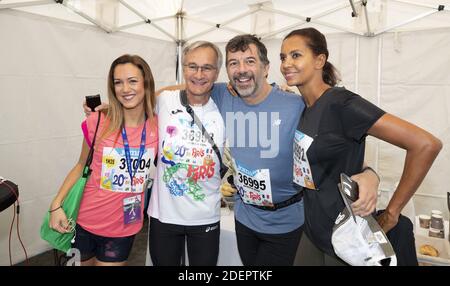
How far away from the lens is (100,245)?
147 centimetres

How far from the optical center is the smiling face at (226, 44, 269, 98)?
1.33 m

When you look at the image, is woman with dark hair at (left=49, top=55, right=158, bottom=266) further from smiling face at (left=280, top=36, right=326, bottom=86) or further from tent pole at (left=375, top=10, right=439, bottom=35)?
tent pole at (left=375, top=10, right=439, bottom=35)

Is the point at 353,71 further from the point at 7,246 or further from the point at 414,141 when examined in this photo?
the point at 7,246

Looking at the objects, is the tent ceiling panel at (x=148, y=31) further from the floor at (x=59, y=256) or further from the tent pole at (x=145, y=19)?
the floor at (x=59, y=256)

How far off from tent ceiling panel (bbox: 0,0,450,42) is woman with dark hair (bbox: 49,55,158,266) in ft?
5.09

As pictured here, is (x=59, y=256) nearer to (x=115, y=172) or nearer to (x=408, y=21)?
(x=115, y=172)

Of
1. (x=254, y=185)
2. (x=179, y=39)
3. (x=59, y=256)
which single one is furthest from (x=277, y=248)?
(x=179, y=39)

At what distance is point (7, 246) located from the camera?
2490 millimetres

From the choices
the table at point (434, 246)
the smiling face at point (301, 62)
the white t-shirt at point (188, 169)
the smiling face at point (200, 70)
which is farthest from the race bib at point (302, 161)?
the table at point (434, 246)

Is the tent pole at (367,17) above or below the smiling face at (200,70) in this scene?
above

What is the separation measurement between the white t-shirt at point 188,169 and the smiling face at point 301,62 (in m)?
0.44

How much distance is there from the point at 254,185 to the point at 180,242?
49cm

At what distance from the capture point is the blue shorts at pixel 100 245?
1452 mm

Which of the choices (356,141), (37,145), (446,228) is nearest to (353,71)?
(446,228)
